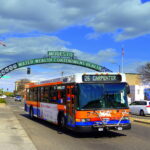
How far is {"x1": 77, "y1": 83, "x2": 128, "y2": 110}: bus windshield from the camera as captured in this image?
39.8 ft

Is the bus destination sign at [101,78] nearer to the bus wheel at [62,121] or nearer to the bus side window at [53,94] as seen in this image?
the bus wheel at [62,121]

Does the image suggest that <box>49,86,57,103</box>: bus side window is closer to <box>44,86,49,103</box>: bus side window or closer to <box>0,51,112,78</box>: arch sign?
<box>44,86,49,103</box>: bus side window

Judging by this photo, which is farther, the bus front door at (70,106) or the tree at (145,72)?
the tree at (145,72)

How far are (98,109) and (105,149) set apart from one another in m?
2.67

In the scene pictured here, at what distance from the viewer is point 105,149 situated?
9.69 m

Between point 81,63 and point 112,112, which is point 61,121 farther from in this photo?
point 81,63

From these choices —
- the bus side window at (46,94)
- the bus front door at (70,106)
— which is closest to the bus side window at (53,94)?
the bus side window at (46,94)

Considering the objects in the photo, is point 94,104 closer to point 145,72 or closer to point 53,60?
point 53,60

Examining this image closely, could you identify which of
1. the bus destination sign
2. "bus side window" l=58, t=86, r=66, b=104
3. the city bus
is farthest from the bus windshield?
"bus side window" l=58, t=86, r=66, b=104

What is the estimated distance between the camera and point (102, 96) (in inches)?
484

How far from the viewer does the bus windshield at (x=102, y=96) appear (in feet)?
39.8

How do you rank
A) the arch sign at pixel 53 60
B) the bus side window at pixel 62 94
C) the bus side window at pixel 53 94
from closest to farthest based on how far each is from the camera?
the bus side window at pixel 62 94 → the bus side window at pixel 53 94 → the arch sign at pixel 53 60

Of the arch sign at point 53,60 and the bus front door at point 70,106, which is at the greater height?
the arch sign at point 53,60

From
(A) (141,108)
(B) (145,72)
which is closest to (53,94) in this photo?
(A) (141,108)
